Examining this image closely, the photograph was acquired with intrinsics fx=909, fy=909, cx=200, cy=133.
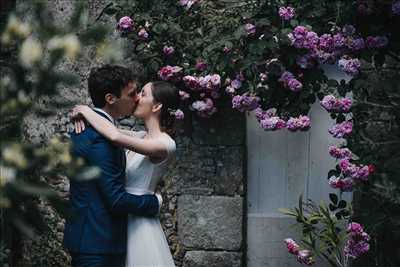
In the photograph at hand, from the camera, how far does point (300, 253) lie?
18.5 ft

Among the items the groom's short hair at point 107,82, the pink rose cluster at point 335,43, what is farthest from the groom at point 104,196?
the pink rose cluster at point 335,43

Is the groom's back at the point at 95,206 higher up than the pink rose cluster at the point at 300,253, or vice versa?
the groom's back at the point at 95,206

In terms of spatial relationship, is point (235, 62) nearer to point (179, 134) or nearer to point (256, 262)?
point (179, 134)

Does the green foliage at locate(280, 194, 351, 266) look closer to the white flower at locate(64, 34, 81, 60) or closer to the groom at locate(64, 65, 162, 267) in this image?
the groom at locate(64, 65, 162, 267)

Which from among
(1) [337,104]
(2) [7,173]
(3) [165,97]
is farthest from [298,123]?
(2) [7,173]

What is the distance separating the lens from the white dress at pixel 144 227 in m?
Answer: 4.35

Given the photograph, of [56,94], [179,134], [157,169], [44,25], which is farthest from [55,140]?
[179,134]

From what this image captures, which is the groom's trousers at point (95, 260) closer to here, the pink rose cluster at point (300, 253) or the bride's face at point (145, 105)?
the bride's face at point (145, 105)

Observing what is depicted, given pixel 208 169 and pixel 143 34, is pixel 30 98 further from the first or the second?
pixel 208 169

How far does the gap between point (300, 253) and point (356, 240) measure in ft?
1.44

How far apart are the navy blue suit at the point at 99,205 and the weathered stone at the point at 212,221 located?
1865 millimetres

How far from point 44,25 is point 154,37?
3597mm

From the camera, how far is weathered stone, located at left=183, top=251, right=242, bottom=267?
6.09 meters

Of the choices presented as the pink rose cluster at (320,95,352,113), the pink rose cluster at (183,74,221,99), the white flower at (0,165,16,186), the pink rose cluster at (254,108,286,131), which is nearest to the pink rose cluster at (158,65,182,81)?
the pink rose cluster at (183,74,221,99)
